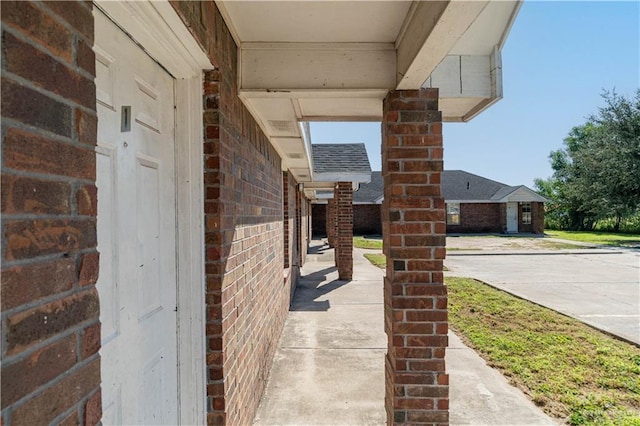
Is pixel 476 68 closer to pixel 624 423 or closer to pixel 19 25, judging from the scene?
pixel 19 25

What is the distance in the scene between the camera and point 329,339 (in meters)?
4.79

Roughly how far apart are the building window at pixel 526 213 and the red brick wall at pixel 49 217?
106 ft

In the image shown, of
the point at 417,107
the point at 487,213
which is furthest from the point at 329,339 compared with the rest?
the point at 487,213

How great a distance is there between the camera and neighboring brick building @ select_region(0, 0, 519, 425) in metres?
0.68

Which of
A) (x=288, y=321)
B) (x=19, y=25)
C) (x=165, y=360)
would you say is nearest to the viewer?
(x=19, y=25)

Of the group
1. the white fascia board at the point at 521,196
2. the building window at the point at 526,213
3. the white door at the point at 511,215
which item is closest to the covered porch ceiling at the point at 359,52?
the white fascia board at the point at 521,196

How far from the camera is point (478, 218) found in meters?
28.2

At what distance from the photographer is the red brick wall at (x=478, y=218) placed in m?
28.0

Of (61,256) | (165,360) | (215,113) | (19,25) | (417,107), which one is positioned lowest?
(165,360)

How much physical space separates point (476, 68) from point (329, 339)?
3.81 meters

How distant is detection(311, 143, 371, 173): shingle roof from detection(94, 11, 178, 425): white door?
7132 mm

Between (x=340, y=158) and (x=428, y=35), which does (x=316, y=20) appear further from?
(x=340, y=158)

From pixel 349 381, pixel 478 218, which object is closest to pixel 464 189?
pixel 478 218

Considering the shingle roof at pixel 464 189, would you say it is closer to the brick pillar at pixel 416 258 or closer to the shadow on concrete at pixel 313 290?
the shadow on concrete at pixel 313 290
